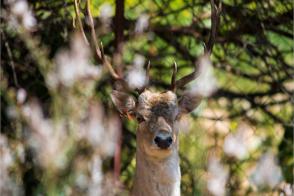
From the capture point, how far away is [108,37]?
17.4 feet

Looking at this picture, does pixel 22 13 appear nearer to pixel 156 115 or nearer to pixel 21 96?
pixel 21 96

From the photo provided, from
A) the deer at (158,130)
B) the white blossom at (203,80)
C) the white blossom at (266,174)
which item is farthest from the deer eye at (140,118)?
the white blossom at (266,174)

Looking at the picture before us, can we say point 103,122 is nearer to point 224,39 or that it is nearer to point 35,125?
point 35,125

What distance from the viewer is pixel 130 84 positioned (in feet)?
14.5

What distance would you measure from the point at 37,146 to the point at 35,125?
0.11 meters

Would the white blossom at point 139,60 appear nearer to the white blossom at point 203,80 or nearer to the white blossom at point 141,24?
the white blossom at point 141,24

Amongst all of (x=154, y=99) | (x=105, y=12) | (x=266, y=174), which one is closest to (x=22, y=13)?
(x=105, y=12)

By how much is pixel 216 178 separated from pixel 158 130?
1.61ft

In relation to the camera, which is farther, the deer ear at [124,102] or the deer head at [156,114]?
the deer ear at [124,102]

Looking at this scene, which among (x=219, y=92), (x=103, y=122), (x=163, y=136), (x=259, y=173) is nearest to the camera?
(x=163, y=136)

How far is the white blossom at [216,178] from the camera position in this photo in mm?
4109

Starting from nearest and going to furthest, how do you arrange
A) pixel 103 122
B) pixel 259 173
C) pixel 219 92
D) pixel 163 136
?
pixel 163 136
pixel 259 173
pixel 103 122
pixel 219 92

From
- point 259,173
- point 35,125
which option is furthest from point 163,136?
point 35,125

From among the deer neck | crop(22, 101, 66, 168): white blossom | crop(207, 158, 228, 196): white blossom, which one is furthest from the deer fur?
crop(22, 101, 66, 168): white blossom
